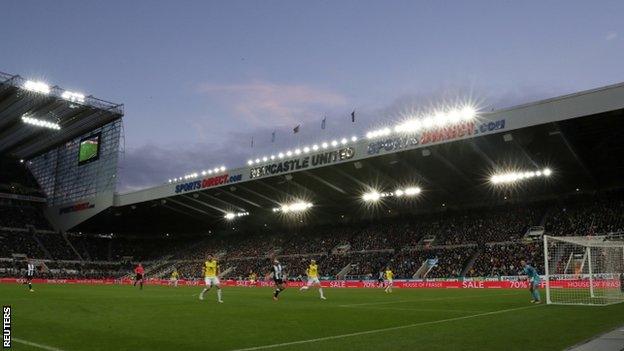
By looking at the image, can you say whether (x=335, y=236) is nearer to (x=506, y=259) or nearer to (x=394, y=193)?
(x=394, y=193)

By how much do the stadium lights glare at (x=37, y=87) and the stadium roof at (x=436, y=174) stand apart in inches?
612

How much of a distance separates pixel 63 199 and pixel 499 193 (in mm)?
58154

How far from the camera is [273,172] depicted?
47812 mm

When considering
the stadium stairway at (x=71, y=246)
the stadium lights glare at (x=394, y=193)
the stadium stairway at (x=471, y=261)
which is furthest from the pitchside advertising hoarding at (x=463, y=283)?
the stadium stairway at (x=71, y=246)

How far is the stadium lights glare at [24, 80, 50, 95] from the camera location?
50.4 metres

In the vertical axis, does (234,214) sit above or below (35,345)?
above

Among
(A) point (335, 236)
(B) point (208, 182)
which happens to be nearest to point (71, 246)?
(B) point (208, 182)

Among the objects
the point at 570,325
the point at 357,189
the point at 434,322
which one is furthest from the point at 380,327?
the point at 357,189

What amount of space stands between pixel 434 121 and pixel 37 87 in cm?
3845

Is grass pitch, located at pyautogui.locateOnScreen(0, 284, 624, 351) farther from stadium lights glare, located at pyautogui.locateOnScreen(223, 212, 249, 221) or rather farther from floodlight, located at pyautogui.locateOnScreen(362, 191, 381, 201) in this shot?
stadium lights glare, located at pyautogui.locateOnScreen(223, 212, 249, 221)

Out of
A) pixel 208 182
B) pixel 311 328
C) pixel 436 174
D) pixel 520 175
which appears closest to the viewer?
pixel 311 328

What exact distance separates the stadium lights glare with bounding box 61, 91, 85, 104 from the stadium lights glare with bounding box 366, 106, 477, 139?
111 feet

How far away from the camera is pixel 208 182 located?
54.5 meters

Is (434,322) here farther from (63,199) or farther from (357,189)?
(63,199)
